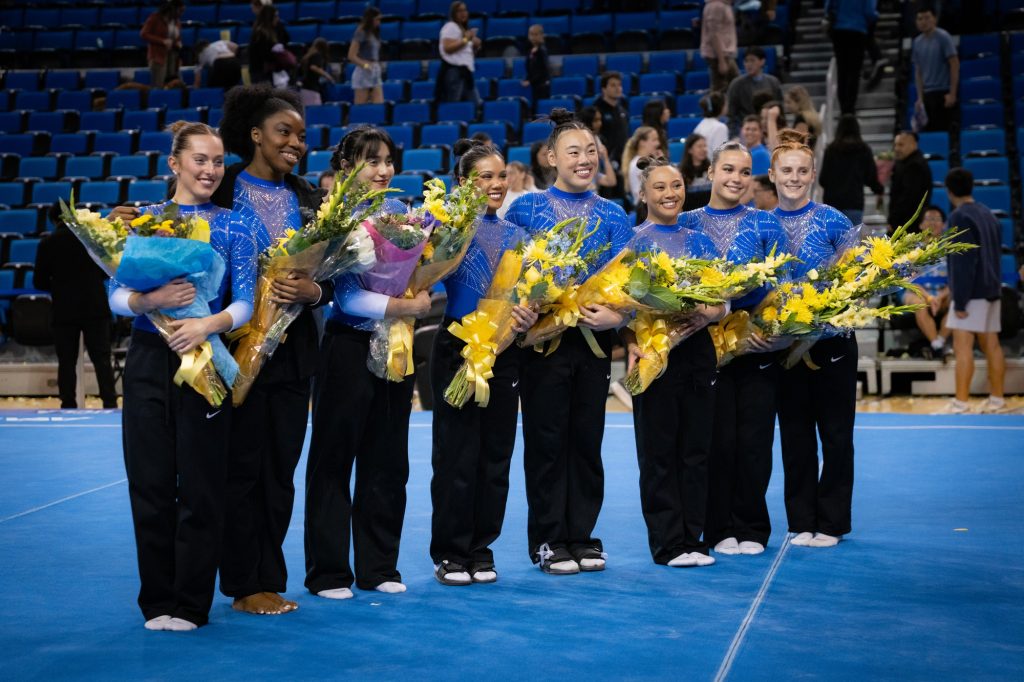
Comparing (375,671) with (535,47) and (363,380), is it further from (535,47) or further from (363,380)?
(535,47)

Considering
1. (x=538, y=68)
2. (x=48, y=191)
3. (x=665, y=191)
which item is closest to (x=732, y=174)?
(x=665, y=191)

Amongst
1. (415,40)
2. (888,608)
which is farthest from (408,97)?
(888,608)

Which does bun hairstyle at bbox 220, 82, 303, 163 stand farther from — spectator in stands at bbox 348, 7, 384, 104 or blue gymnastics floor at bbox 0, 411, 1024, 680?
spectator in stands at bbox 348, 7, 384, 104

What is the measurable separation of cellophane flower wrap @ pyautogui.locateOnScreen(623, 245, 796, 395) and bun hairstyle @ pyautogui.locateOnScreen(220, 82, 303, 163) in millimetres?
1387

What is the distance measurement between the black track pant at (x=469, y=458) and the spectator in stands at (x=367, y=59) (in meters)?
10.2

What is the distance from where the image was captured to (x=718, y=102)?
10.6 meters

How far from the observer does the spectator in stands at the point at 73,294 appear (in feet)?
32.3

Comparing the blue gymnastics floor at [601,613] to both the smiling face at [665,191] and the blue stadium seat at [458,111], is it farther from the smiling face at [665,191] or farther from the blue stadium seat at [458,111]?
the blue stadium seat at [458,111]

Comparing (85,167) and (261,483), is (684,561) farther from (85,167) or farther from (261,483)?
(85,167)

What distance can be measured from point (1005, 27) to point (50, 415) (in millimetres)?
11463

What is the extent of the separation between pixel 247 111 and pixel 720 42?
9063 millimetres

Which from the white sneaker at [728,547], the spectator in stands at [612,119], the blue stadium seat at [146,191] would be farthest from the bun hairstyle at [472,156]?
the blue stadium seat at [146,191]

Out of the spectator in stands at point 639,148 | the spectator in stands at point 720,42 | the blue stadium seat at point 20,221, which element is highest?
the spectator in stands at point 720,42

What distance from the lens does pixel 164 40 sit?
15.7m
